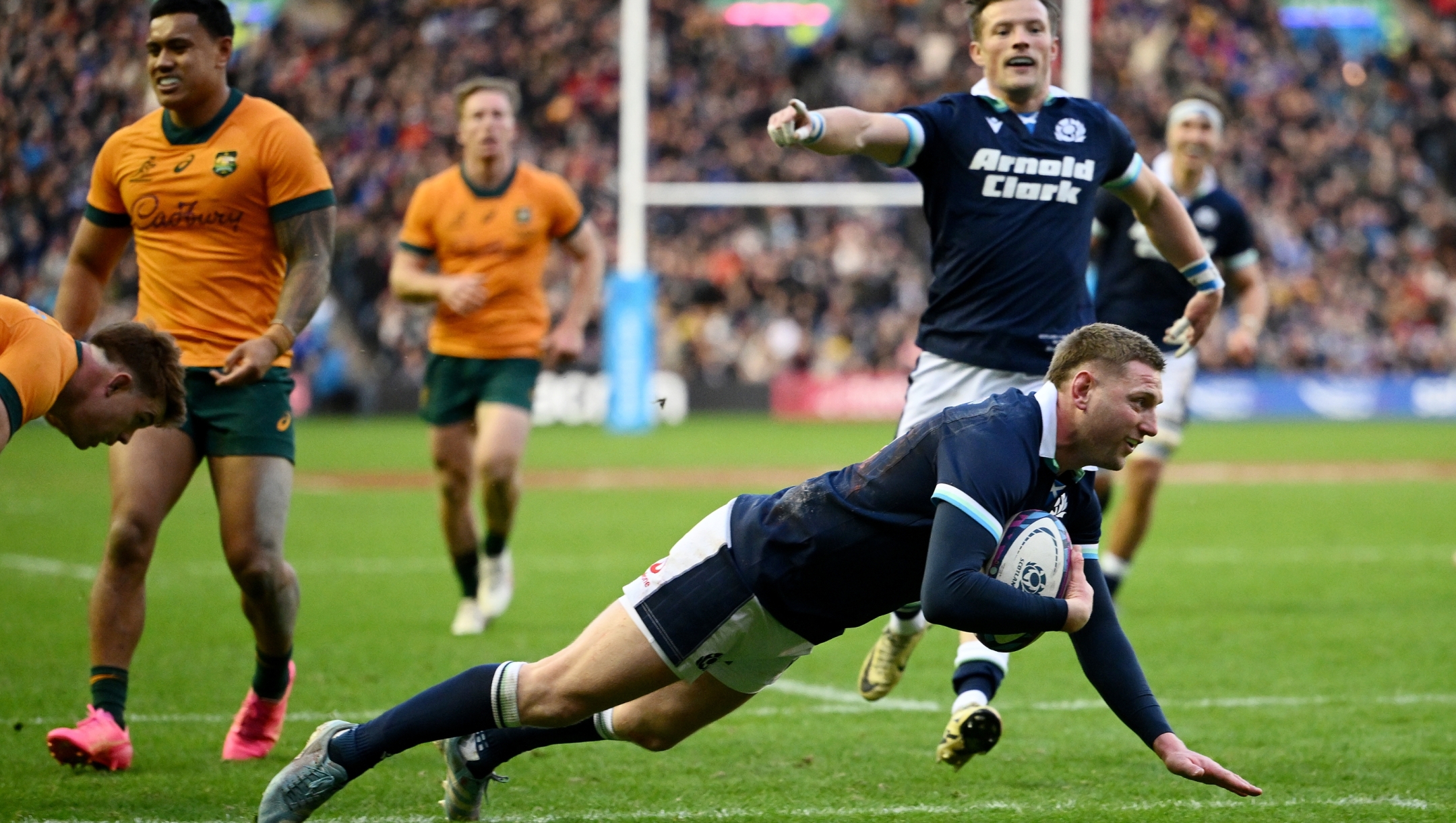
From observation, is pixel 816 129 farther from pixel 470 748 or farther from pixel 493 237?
pixel 493 237

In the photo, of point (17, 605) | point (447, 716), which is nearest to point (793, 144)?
point (447, 716)

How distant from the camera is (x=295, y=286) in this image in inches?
224

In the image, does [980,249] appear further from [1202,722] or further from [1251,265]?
[1251,265]

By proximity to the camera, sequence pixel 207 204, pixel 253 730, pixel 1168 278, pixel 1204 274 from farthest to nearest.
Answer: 1. pixel 1168 278
2. pixel 1204 274
3. pixel 253 730
4. pixel 207 204

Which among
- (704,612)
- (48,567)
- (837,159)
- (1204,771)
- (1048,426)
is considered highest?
(837,159)

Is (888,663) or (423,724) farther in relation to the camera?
(888,663)

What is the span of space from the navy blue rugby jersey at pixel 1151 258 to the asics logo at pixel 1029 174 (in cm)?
224

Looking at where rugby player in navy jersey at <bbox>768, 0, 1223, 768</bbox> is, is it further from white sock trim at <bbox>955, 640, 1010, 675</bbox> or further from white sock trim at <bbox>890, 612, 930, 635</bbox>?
white sock trim at <bbox>890, 612, 930, 635</bbox>

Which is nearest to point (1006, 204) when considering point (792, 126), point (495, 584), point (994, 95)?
point (994, 95)

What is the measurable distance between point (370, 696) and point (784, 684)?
1882 mm

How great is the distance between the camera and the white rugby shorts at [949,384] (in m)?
5.90

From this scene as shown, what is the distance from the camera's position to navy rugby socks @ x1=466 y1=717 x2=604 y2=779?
469 cm

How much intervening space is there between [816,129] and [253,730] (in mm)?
2993

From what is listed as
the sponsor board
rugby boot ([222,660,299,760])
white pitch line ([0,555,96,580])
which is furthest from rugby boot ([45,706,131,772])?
the sponsor board
